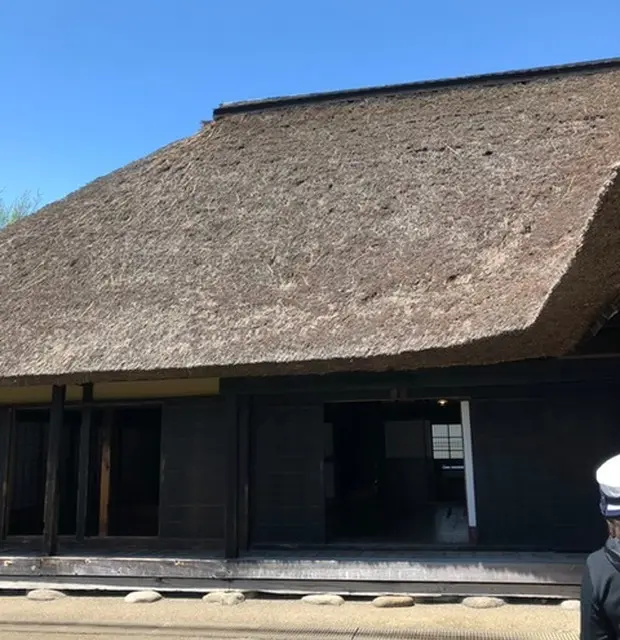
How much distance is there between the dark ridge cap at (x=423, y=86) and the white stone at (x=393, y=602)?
22.4 ft

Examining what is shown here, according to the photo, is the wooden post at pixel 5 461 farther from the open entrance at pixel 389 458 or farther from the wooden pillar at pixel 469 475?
the wooden pillar at pixel 469 475

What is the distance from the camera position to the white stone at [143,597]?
587 cm

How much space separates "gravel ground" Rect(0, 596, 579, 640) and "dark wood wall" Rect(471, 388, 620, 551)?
0.90m

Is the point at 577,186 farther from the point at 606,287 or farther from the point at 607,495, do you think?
the point at 607,495

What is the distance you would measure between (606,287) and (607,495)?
2.88 meters

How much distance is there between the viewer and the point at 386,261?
250 inches

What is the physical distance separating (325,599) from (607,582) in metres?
4.49

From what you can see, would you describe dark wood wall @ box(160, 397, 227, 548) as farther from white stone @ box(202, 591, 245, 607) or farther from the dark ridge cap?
the dark ridge cap

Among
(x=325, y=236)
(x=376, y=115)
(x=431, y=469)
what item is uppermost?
(x=376, y=115)

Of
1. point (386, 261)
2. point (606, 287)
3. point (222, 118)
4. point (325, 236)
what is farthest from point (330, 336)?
point (222, 118)

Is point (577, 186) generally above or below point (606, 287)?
above

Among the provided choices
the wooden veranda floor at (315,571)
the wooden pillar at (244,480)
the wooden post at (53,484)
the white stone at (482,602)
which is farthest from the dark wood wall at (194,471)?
the white stone at (482,602)

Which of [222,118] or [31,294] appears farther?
[222,118]

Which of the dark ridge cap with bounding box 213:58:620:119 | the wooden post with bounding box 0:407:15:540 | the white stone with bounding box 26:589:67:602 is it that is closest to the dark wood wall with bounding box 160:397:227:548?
the white stone with bounding box 26:589:67:602
